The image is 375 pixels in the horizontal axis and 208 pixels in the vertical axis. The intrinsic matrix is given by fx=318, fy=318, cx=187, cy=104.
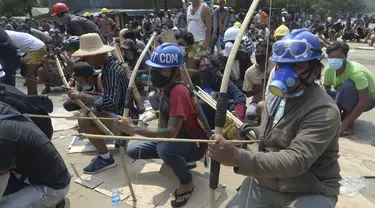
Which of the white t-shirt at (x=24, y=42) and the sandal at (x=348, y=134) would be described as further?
the white t-shirt at (x=24, y=42)

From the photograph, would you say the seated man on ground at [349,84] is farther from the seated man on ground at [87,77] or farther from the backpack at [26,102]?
the backpack at [26,102]

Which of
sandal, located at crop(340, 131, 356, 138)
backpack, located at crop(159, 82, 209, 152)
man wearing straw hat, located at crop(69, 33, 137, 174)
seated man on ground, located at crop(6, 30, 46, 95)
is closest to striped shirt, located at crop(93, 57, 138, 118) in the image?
man wearing straw hat, located at crop(69, 33, 137, 174)

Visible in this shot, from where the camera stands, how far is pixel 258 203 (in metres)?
2.18

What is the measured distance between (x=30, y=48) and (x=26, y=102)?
3.20 metres

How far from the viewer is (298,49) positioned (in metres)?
1.80

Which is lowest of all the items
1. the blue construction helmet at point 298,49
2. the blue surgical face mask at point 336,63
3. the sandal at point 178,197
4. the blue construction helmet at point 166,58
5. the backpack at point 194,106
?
the sandal at point 178,197

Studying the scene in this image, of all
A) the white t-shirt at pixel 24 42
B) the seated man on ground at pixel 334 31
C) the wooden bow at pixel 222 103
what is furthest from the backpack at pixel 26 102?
the seated man on ground at pixel 334 31

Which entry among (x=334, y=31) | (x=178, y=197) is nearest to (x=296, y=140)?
(x=178, y=197)

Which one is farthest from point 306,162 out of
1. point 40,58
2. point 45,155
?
point 40,58

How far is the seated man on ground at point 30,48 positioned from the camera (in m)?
5.39

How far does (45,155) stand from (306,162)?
1.69m

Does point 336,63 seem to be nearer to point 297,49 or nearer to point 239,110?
point 239,110

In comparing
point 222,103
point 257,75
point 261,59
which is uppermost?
point 222,103

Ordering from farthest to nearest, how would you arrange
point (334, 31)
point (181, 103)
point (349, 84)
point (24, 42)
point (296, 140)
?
point (334, 31) < point (24, 42) < point (349, 84) < point (181, 103) < point (296, 140)
